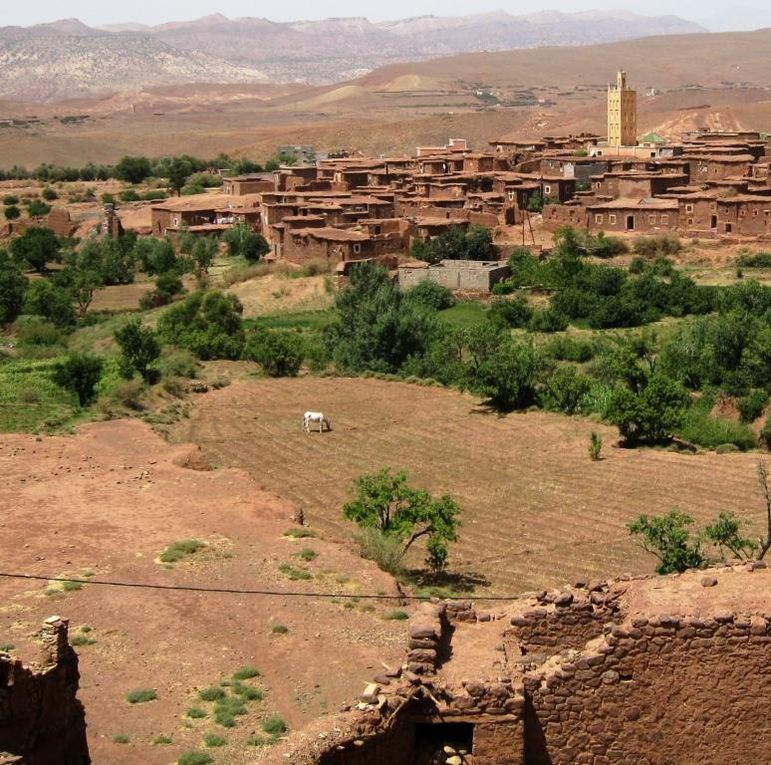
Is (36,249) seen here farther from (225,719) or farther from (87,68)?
(87,68)

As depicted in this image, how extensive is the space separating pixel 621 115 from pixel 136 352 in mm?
38357

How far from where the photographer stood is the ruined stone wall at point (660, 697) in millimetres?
8031

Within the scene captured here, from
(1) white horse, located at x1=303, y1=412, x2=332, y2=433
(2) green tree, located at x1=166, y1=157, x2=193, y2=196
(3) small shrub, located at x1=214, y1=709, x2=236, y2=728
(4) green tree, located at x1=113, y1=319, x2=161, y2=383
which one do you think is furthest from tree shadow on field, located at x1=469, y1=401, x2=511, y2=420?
(2) green tree, located at x1=166, y1=157, x2=193, y2=196

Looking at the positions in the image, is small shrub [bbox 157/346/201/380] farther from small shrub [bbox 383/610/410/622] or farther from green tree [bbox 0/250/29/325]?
small shrub [bbox 383/610/410/622]

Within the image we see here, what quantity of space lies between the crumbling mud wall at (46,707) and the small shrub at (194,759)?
1.99 feet

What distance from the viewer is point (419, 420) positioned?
24406 millimetres

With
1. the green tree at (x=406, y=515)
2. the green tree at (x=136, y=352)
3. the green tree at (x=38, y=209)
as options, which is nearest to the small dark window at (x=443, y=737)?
the green tree at (x=406, y=515)

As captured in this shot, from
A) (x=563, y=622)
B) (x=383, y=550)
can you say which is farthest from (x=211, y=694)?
(x=383, y=550)

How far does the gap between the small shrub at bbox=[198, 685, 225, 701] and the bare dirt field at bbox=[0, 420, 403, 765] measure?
0.25ft

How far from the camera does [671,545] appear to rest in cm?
1476

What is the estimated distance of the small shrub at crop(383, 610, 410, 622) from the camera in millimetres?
11992

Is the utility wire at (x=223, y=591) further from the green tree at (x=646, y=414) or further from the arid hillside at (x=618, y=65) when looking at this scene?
the arid hillside at (x=618, y=65)

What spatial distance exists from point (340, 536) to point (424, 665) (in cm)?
806

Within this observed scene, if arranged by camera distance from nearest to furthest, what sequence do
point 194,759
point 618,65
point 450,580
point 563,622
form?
point 563,622
point 194,759
point 450,580
point 618,65
